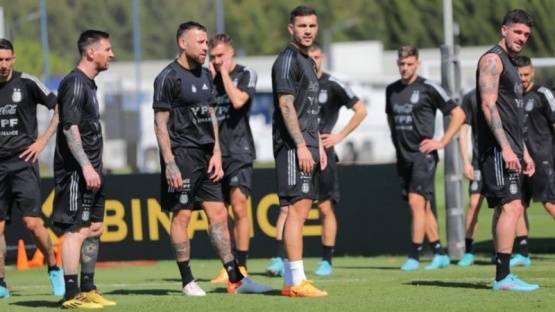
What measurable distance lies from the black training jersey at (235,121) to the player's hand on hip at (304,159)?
2583mm

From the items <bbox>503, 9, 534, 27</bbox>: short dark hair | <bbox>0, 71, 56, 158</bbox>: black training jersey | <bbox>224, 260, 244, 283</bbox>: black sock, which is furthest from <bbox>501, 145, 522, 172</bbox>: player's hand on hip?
<bbox>0, 71, 56, 158</bbox>: black training jersey

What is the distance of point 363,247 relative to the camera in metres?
16.1

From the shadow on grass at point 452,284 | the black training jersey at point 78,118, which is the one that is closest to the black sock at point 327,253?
the shadow on grass at point 452,284

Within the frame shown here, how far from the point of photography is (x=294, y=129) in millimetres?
10414

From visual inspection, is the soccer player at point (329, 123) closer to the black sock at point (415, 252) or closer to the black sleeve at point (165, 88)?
the black sock at point (415, 252)

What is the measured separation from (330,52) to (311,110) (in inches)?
1931

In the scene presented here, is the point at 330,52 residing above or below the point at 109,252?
above

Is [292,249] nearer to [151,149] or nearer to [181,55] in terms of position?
[181,55]

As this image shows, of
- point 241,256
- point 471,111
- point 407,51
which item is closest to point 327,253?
point 241,256

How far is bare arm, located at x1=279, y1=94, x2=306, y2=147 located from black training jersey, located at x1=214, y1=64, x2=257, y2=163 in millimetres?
2517

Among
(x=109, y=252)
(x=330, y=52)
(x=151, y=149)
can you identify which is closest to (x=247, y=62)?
(x=330, y=52)

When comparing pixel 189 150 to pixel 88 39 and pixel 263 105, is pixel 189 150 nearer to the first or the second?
pixel 88 39

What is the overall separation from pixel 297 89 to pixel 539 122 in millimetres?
4558

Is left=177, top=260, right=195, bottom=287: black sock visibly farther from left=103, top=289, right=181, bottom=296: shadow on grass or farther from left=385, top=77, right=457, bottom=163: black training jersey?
left=385, top=77, right=457, bottom=163: black training jersey
